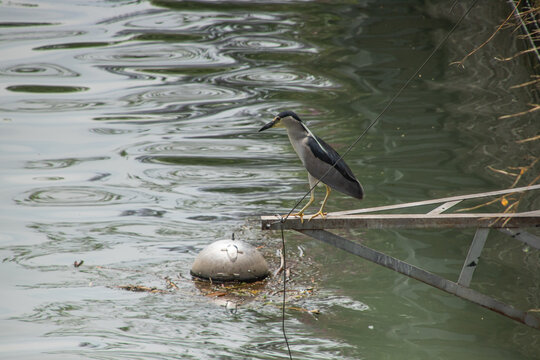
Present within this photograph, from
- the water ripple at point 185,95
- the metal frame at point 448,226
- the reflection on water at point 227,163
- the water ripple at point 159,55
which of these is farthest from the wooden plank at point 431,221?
the water ripple at point 159,55

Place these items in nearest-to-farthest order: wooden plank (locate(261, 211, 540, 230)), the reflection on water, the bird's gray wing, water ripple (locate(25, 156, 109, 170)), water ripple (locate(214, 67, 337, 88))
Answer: wooden plank (locate(261, 211, 540, 230))
the bird's gray wing
the reflection on water
water ripple (locate(25, 156, 109, 170))
water ripple (locate(214, 67, 337, 88))

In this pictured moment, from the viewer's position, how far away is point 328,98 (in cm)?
1303

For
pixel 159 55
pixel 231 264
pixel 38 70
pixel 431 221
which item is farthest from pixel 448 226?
pixel 159 55

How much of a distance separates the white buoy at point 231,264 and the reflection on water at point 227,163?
23 cm

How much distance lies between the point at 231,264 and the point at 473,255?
239 centimetres

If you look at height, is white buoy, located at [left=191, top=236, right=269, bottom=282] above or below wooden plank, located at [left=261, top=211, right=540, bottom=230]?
below

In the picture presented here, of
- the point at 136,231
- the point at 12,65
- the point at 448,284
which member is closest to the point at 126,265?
the point at 136,231

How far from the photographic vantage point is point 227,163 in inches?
414

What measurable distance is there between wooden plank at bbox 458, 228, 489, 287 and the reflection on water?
931 millimetres

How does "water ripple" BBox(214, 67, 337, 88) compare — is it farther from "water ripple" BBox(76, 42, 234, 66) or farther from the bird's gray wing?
the bird's gray wing

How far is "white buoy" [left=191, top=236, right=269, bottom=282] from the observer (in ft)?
22.9

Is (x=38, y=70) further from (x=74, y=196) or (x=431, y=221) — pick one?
(x=431, y=221)

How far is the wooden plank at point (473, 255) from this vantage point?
17.0 ft

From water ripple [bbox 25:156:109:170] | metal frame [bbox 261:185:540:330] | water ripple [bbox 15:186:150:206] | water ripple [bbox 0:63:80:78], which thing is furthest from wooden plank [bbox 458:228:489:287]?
water ripple [bbox 0:63:80:78]
